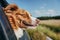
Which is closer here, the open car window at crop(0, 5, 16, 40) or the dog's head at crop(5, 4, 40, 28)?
the open car window at crop(0, 5, 16, 40)

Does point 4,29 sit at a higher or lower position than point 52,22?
higher

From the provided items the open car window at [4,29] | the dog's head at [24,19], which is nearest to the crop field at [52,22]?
the dog's head at [24,19]

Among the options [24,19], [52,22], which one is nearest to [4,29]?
[24,19]

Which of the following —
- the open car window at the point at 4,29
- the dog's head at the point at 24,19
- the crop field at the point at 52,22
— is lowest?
the crop field at the point at 52,22

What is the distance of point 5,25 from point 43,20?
1187cm

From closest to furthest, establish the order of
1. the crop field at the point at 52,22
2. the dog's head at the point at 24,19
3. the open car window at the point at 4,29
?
the open car window at the point at 4,29 < the dog's head at the point at 24,19 < the crop field at the point at 52,22

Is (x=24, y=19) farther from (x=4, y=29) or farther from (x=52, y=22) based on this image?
(x=4, y=29)

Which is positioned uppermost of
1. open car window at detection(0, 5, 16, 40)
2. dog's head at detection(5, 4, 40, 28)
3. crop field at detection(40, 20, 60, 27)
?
open car window at detection(0, 5, 16, 40)

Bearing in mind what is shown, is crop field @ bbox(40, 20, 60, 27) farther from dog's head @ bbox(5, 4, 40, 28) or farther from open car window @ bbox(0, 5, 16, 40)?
open car window @ bbox(0, 5, 16, 40)

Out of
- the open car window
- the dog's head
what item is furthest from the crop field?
the open car window

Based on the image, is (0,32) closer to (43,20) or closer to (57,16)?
(43,20)

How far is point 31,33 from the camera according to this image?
8.62 meters

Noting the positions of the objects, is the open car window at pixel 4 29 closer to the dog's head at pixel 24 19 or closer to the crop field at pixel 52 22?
the dog's head at pixel 24 19

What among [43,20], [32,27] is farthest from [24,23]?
[43,20]
